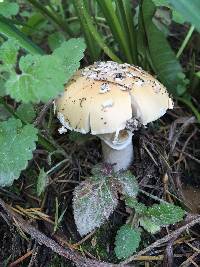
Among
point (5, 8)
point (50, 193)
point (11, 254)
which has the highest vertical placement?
point (5, 8)

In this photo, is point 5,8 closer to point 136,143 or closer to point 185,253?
point 136,143

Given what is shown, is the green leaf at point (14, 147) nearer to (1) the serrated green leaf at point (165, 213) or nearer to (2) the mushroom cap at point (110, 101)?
(2) the mushroom cap at point (110, 101)

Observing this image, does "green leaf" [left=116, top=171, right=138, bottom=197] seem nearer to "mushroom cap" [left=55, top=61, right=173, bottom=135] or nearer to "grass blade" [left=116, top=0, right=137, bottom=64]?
"mushroom cap" [left=55, top=61, right=173, bottom=135]

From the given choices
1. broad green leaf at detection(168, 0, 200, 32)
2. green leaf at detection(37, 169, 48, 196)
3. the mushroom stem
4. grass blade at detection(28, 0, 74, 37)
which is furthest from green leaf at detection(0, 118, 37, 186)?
grass blade at detection(28, 0, 74, 37)

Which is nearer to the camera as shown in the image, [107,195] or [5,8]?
[107,195]

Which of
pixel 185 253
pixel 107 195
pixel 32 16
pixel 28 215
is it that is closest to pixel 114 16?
pixel 32 16

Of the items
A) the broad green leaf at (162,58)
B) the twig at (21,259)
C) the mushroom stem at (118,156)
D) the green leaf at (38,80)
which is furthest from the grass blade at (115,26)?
the twig at (21,259)
